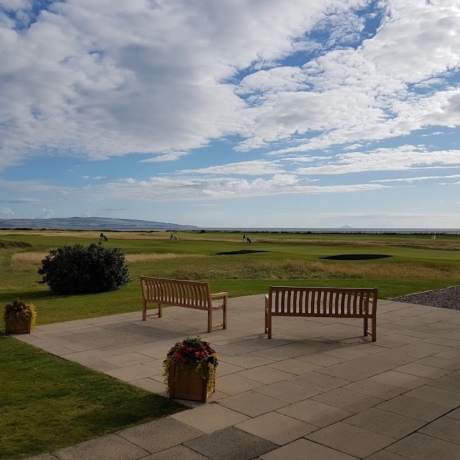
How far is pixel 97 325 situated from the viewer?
11539 mm

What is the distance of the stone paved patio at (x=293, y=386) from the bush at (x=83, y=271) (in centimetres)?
684

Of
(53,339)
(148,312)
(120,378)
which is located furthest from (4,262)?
(120,378)

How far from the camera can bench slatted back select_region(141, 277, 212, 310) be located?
35.6 ft

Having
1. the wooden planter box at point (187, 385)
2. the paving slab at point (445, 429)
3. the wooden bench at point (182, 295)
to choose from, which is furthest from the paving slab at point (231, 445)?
the wooden bench at point (182, 295)

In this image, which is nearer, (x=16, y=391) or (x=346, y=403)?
(x=346, y=403)

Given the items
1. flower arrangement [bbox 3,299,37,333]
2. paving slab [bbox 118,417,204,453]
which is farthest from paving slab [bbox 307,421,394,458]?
flower arrangement [bbox 3,299,37,333]

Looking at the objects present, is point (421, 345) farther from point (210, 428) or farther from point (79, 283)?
point (79, 283)

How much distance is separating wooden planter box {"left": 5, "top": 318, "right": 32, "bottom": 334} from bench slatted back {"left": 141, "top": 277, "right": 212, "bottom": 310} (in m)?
2.73

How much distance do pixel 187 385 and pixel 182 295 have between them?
5.06 m

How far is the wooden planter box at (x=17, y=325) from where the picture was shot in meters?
10.5

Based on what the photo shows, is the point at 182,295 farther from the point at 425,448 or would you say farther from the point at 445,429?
the point at 425,448

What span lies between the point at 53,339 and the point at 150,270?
59.5ft

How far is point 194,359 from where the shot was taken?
20.9 ft

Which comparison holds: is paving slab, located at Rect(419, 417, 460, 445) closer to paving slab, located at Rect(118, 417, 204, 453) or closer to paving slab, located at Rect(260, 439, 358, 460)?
paving slab, located at Rect(260, 439, 358, 460)
